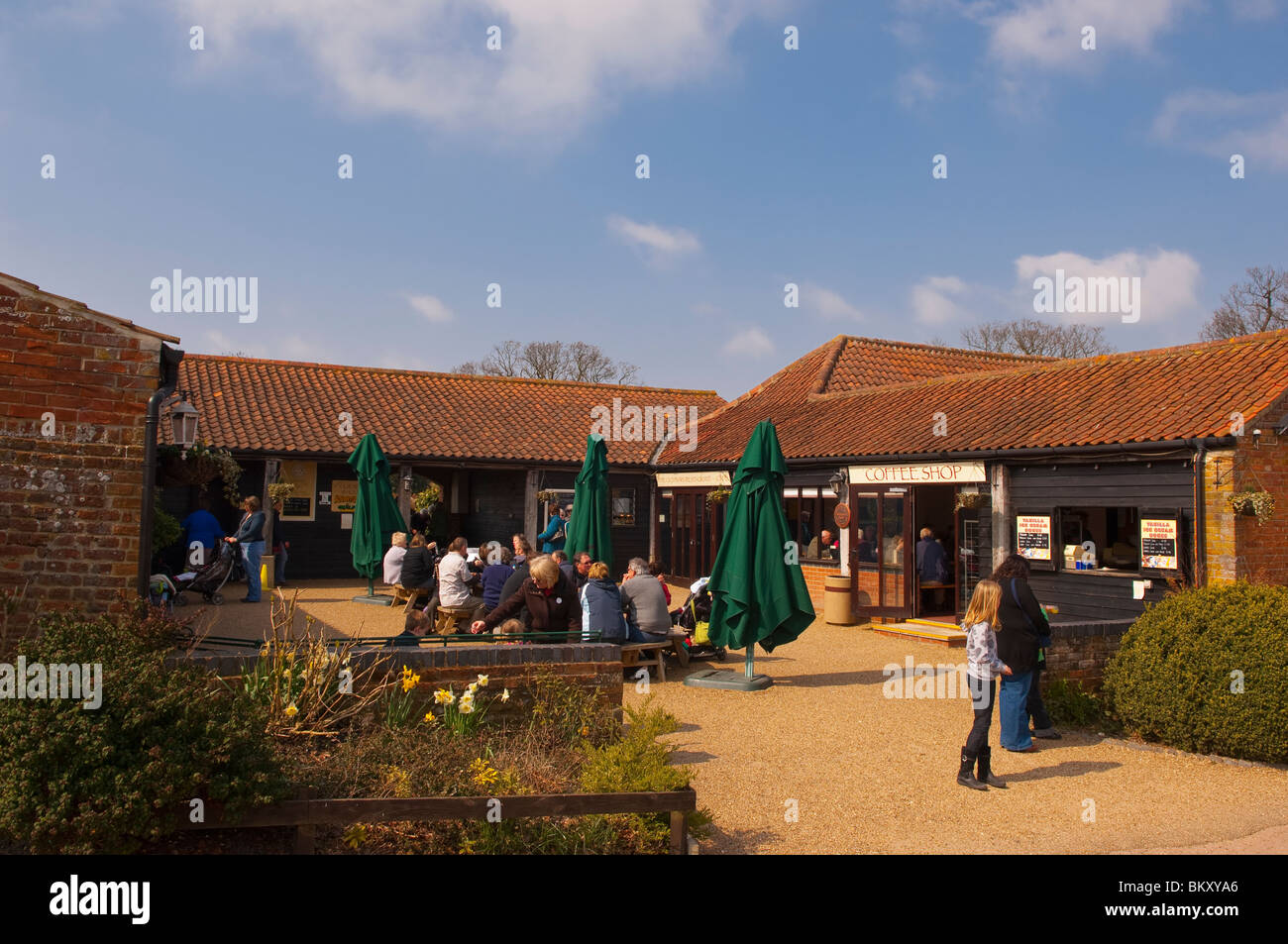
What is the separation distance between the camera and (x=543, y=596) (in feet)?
28.0

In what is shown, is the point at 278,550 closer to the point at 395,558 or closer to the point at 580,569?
the point at 395,558

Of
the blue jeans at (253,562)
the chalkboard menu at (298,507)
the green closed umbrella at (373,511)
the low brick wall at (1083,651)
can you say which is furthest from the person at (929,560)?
the chalkboard menu at (298,507)

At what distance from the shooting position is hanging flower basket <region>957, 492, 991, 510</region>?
13383 mm

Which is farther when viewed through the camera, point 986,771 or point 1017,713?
point 1017,713

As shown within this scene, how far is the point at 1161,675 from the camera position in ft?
25.2

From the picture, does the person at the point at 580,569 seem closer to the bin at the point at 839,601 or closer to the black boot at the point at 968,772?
the black boot at the point at 968,772

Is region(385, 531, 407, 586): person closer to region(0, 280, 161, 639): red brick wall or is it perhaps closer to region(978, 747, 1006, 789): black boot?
region(0, 280, 161, 639): red brick wall

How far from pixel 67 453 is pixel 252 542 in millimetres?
9860

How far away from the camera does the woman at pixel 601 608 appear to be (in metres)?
Answer: 8.98

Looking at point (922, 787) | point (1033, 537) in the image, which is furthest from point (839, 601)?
point (922, 787)

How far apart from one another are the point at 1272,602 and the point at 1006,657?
2298 mm

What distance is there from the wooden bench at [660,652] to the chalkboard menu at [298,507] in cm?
1182
